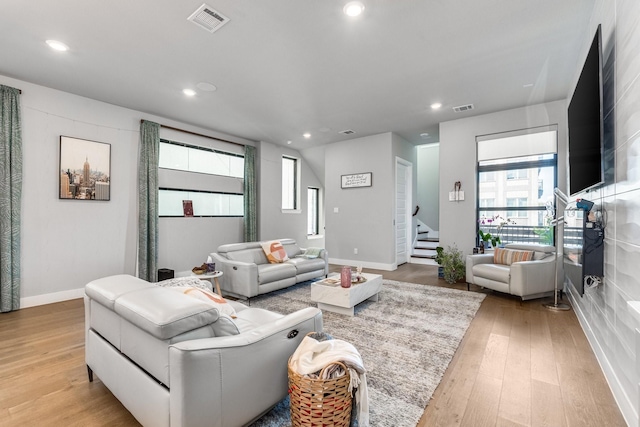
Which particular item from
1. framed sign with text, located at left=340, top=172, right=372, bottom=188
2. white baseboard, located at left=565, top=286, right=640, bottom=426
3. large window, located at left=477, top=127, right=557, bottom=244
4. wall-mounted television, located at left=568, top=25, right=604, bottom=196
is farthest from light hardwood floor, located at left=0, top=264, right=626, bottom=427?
framed sign with text, located at left=340, top=172, right=372, bottom=188

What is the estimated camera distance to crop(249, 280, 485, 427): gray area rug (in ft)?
5.66

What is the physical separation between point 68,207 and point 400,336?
14.9 feet

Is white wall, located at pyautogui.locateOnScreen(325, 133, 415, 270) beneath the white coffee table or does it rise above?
above

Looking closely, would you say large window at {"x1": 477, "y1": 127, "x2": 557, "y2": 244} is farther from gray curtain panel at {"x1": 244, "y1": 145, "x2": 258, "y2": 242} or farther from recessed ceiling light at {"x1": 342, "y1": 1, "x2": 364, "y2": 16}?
gray curtain panel at {"x1": 244, "y1": 145, "x2": 258, "y2": 242}

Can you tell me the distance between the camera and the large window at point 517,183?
452 cm

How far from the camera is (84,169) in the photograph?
412cm

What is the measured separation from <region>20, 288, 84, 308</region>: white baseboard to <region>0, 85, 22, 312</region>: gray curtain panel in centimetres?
12

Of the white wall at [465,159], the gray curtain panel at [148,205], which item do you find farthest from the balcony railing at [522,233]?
the gray curtain panel at [148,205]

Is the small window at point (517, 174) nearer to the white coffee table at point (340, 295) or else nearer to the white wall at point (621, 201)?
the white wall at point (621, 201)

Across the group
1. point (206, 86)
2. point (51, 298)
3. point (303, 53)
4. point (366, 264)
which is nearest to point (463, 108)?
point (303, 53)

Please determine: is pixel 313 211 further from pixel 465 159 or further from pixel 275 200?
pixel 465 159

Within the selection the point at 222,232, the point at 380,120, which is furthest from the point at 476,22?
the point at 222,232

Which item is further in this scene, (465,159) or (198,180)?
(198,180)

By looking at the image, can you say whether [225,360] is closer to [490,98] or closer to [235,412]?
[235,412]
